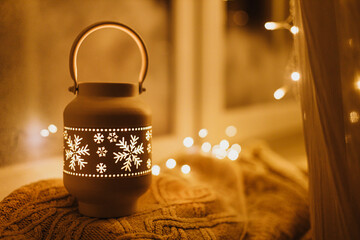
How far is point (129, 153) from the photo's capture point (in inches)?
35.5

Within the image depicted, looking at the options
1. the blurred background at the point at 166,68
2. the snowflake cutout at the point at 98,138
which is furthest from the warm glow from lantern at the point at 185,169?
the snowflake cutout at the point at 98,138

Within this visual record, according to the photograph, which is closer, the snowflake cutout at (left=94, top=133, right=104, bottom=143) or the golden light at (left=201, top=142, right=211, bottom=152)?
the snowflake cutout at (left=94, top=133, right=104, bottom=143)

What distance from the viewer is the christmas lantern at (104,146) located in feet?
2.85

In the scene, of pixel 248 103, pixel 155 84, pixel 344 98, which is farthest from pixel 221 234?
pixel 248 103

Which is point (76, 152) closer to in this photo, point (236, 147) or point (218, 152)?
point (218, 152)

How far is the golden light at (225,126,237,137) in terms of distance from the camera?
1.95m

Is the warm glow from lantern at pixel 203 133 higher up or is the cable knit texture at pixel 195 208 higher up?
the warm glow from lantern at pixel 203 133

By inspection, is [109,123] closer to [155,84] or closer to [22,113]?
[22,113]

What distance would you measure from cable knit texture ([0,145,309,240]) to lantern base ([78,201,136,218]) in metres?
0.01

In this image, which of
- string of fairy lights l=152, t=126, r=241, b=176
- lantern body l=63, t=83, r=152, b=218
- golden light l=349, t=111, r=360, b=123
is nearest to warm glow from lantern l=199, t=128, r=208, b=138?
string of fairy lights l=152, t=126, r=241, b=176

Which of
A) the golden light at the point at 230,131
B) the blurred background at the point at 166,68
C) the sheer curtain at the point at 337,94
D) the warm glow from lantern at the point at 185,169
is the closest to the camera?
the sheer curtain at the point at 337,94

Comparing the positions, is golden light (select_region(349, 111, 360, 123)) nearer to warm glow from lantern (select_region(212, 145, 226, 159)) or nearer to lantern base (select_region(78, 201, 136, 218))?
lantern base (select_region(78, 201, 136, 218))

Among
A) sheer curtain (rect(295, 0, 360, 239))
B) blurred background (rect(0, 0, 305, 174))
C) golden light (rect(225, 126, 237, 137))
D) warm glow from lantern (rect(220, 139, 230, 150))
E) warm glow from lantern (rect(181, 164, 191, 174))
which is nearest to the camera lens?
sheer curtain (rect(295, 0, 360, 239))

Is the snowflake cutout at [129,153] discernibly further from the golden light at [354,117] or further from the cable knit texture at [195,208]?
the golden light at [354,117]
